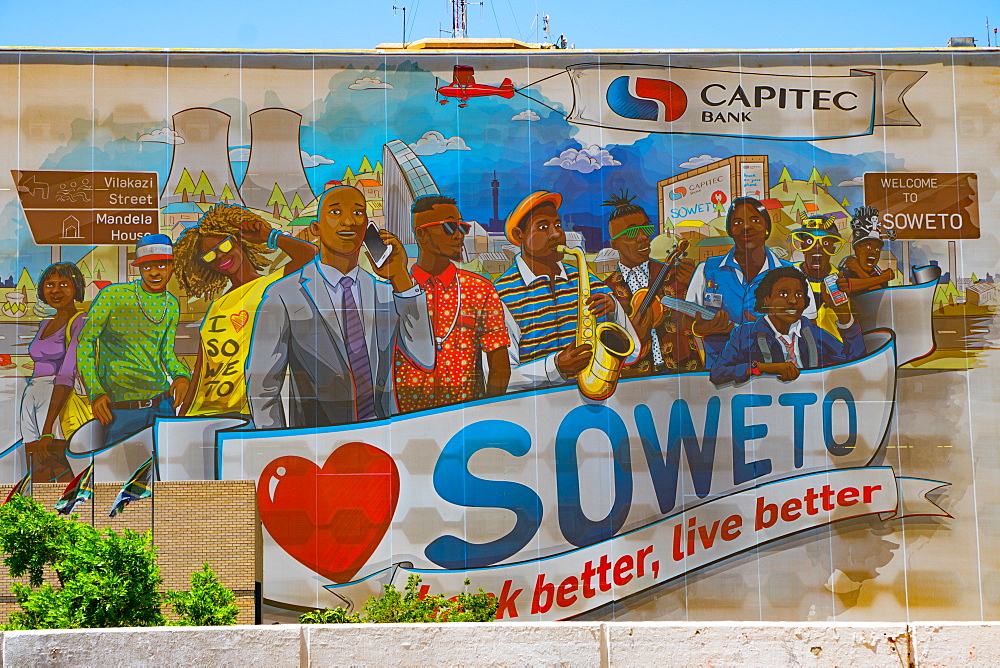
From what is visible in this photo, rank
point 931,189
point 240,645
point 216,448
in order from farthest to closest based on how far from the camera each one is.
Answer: point 931,189
point 216,448
point 240,645

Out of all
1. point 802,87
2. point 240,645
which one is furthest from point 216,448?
point 802,87

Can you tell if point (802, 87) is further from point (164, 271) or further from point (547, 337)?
point (164, 271)

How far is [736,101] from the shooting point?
863 inches

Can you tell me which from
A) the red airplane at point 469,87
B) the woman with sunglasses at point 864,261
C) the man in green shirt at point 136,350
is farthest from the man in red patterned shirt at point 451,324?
the woman with sunglasses at point 864,261

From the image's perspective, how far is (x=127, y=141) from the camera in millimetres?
21141

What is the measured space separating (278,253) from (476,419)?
6.23 metres

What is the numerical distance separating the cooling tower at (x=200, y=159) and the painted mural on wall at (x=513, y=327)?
0.07 meters

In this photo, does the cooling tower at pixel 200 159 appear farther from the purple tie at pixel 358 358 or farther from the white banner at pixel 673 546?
the white banner at pixel 673 546

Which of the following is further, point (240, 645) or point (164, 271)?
point (164, 271)

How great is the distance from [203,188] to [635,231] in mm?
10505

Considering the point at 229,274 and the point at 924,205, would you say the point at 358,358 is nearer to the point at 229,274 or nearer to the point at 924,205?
the point at 229,274

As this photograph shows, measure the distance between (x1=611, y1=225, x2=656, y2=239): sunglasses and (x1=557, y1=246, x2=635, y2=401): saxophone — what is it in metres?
1.17

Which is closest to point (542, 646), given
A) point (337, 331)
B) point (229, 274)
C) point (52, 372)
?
point (337, 331)

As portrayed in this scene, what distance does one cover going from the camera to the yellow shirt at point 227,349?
68.0 feet
